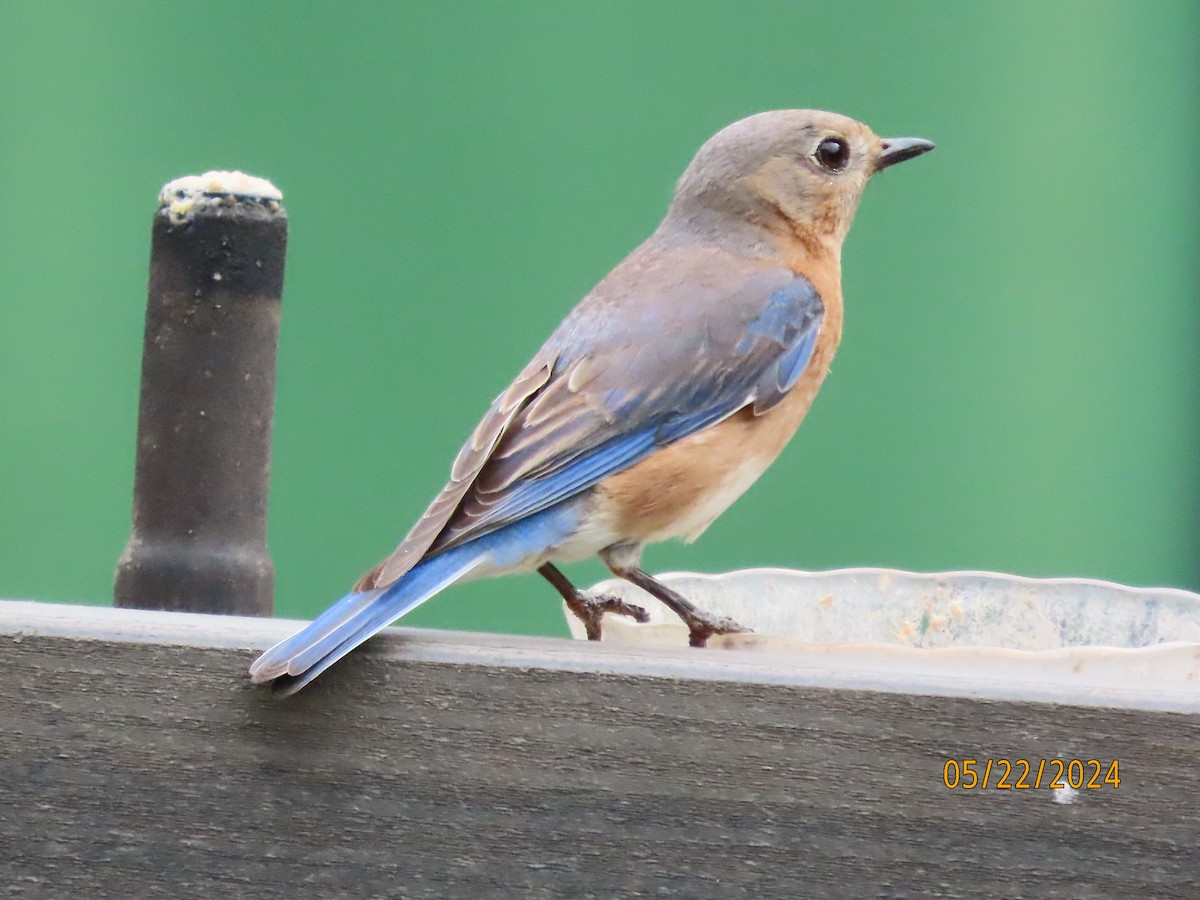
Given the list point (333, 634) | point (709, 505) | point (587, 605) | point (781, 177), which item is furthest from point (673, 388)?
point (333, 634)

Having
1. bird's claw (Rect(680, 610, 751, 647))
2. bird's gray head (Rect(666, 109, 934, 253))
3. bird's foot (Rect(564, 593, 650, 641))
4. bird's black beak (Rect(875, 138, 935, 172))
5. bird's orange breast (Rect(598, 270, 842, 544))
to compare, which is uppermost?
bird's black beak (Rect(875, 138, 935, 172))

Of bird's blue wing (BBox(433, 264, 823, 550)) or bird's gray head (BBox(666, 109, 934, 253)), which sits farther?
bird's gray head (BBox(666, 109, 934, 253))

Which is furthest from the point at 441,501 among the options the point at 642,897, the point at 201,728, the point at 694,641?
the point at 642,897

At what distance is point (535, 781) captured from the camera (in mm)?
1343

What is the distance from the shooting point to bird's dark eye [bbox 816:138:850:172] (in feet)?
8.68

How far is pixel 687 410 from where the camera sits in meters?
2.19

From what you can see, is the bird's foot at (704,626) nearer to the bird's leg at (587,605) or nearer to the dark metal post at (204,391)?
the bird's leg at (587,605)

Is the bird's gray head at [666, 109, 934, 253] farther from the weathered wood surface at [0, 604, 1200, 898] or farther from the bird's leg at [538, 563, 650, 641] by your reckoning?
the weathered wood surface at [0, 604, 1200, 898]

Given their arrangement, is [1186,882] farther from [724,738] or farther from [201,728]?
[201,728]

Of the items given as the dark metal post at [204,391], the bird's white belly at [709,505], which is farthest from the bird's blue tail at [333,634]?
the bird's white belly at [709,505]

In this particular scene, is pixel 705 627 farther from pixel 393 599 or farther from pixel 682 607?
pixel 393 599

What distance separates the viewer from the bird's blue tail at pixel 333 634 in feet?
4.40

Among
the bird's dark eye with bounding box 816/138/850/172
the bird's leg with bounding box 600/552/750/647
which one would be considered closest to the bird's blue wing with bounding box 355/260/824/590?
the bird's leg with bounding box 600/552/750/647

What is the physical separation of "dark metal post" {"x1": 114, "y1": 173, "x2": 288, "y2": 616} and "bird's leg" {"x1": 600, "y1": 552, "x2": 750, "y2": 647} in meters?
0.49
